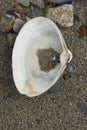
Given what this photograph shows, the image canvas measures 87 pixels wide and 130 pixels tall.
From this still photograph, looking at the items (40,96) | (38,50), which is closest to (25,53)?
(38,50)

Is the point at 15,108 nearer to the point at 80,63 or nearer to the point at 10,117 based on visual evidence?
the point at 10,117

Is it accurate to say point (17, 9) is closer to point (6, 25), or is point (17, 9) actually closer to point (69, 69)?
point (6, 25)

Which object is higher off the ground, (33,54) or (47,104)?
(33,54)

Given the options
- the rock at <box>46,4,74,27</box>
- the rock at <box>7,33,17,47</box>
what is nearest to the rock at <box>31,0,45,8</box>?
the rock at <box>46,4,74,27</box>

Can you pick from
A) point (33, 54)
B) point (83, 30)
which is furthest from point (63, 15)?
point (33, 54)

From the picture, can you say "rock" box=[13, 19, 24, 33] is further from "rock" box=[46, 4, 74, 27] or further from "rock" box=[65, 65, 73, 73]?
"rock" box=[65, 65, 73, 73]

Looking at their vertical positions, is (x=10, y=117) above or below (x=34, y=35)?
below
